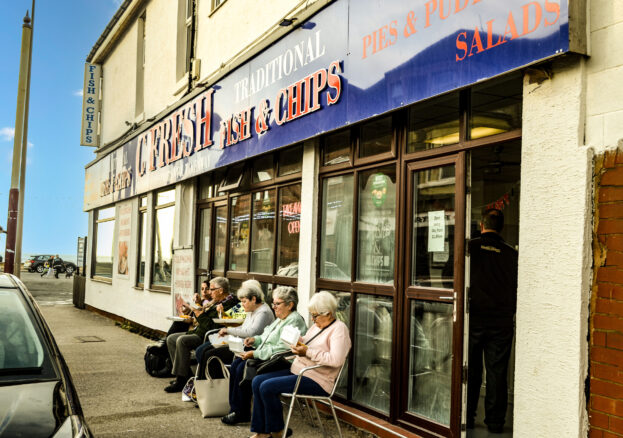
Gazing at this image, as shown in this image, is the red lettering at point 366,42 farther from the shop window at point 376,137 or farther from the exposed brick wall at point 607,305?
the exposed brick wall at point 607,305

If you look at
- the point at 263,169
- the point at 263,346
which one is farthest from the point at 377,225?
the point at 263,169

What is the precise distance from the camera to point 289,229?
7.53 meters

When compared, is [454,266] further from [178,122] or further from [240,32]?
[178,122]

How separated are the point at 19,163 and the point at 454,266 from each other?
11.4m

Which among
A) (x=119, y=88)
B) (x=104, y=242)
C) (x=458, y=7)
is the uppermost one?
(x=119, y=88)

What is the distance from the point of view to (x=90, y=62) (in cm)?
1878

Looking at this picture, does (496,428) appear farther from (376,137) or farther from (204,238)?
(204,238)

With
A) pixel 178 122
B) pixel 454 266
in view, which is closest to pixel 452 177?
pixel 454 266

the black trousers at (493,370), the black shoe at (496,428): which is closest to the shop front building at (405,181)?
the black shoe at (496,428)

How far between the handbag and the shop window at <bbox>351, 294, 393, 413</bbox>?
1.29 m

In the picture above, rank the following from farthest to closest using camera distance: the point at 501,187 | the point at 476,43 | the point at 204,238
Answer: the point at 204,238 → the point at 501,187 → the point at 476,43

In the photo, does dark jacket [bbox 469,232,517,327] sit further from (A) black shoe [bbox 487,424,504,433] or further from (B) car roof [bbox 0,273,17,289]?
(B) car roof [bbox 0,273,17,289]

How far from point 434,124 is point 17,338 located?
138 inches

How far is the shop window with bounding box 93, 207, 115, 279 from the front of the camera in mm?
16297
